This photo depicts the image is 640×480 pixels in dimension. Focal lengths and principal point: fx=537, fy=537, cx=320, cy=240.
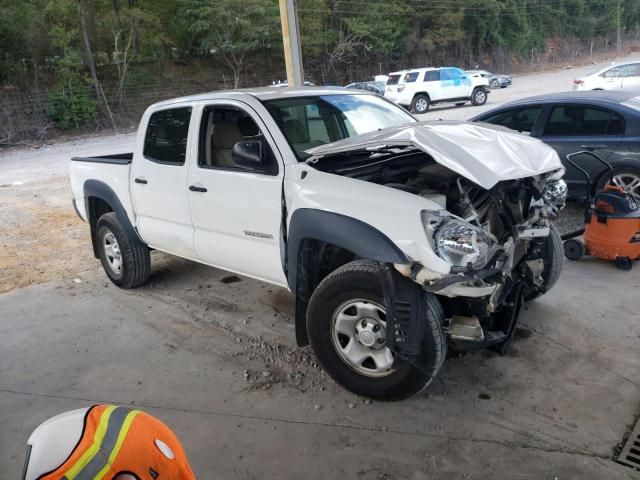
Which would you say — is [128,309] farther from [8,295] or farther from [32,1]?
[32,1]

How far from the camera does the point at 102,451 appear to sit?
117 cm

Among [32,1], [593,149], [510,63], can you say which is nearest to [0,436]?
[593,149]

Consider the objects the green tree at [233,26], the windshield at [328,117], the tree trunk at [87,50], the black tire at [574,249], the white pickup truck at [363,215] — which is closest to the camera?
the white pickup truck at [363,215]

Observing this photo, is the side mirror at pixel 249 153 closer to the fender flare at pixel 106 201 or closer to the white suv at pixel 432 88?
the fender flare at pixel 106 201

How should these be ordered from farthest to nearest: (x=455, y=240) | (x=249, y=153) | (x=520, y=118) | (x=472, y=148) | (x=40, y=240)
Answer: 1. (x=40, y=240)
2. (x=520, y=118)
3. (x=249, y=153)
4. (x=472, y=148)
5. (x=455, y=240)

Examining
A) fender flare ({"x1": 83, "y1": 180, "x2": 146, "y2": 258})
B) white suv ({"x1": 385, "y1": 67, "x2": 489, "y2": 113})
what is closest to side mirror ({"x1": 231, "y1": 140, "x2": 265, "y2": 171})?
fender flare ({"x1": 83, "y1": 180, "x2": 146, "y2": 258})

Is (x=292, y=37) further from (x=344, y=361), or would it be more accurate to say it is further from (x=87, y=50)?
(x=87, y=50)

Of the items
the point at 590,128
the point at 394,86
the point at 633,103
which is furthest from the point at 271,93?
the point at 394,86

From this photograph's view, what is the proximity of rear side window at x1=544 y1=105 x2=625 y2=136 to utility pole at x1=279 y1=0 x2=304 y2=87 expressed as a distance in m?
3.72

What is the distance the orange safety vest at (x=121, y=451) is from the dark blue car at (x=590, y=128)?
6.59 meters

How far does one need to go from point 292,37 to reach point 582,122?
439 centimetres

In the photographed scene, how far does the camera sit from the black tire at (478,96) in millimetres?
25672

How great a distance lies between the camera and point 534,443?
116 inches

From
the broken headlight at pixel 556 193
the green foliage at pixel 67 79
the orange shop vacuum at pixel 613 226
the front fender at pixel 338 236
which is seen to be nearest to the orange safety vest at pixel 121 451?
the front fender at pixel 338 236
